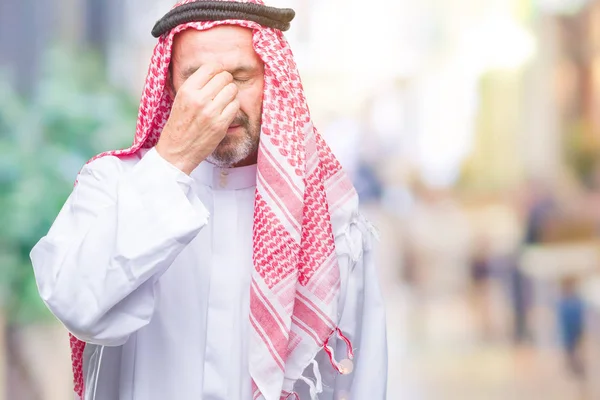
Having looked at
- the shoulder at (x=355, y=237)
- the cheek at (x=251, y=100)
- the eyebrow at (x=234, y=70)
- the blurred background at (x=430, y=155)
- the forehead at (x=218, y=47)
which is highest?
the forehead at (x=218, y=47)

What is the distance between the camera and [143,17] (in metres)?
6.97

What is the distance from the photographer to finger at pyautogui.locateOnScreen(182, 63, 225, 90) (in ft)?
5.50

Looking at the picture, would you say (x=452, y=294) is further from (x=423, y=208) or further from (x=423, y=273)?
(x=423, y=208)

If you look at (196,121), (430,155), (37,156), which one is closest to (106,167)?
(196,121)

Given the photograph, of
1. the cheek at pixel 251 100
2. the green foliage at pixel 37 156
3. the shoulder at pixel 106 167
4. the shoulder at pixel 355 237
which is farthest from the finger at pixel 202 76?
the green foliage at pixel 37 156

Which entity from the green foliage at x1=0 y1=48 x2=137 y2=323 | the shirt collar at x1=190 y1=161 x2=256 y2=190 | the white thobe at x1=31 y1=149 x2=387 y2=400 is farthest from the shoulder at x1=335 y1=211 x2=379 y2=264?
the green foliage at x1=0 y1=48 x2=137 y2=323

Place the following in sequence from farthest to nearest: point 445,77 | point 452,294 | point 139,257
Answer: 1. point 445,77
2. point 452,294
3. point 139,257

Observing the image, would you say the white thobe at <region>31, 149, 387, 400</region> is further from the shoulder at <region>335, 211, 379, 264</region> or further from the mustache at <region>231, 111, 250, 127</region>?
the mustache at <region>231, 111, 250, 127</region>

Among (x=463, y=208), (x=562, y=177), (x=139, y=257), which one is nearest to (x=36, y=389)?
(x=139, y=257)

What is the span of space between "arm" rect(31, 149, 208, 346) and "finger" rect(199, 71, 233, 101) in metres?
0.14

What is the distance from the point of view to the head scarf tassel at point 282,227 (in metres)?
1.77

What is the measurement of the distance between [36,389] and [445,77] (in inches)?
370

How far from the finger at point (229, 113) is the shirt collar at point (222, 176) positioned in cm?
26

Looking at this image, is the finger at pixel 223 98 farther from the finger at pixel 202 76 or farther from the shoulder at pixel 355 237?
the shoulder at pixel 355 237
